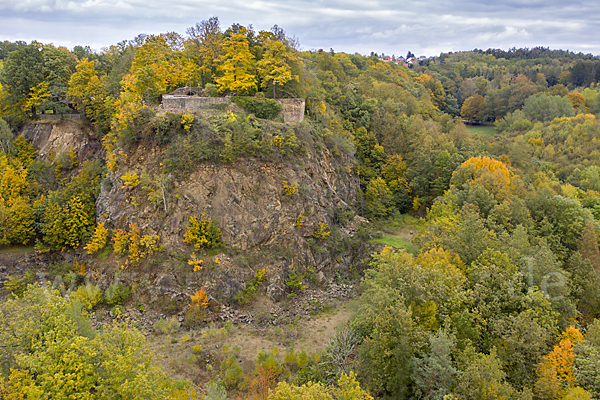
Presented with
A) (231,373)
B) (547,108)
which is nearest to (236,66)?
(231,373)

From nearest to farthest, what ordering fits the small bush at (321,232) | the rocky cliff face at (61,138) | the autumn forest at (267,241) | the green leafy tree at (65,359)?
the green leafy tree at (65,359) → the autumn forest at (267,241) → the small bush at (321,232) → the rocky cliff face at (61,138)

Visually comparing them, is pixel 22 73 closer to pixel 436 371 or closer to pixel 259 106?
pixel 259 106

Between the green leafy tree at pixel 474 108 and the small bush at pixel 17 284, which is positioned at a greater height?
the green leafy tree at pixel 474 108

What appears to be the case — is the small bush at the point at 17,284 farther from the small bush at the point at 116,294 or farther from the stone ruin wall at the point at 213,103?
the stone ruin wall at the point at 213,103

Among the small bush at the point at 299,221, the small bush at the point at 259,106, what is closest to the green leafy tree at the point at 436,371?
the small bush at the point at 299,221

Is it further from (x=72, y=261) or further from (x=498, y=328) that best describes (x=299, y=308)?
(x=72, y=261)

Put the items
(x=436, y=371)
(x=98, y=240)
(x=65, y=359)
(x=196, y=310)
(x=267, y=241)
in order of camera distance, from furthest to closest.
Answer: (x=267, y=241)
(x=98, y=240)
(x=196, y=310)
(x=436, y=371)
(x=65, y=359)
